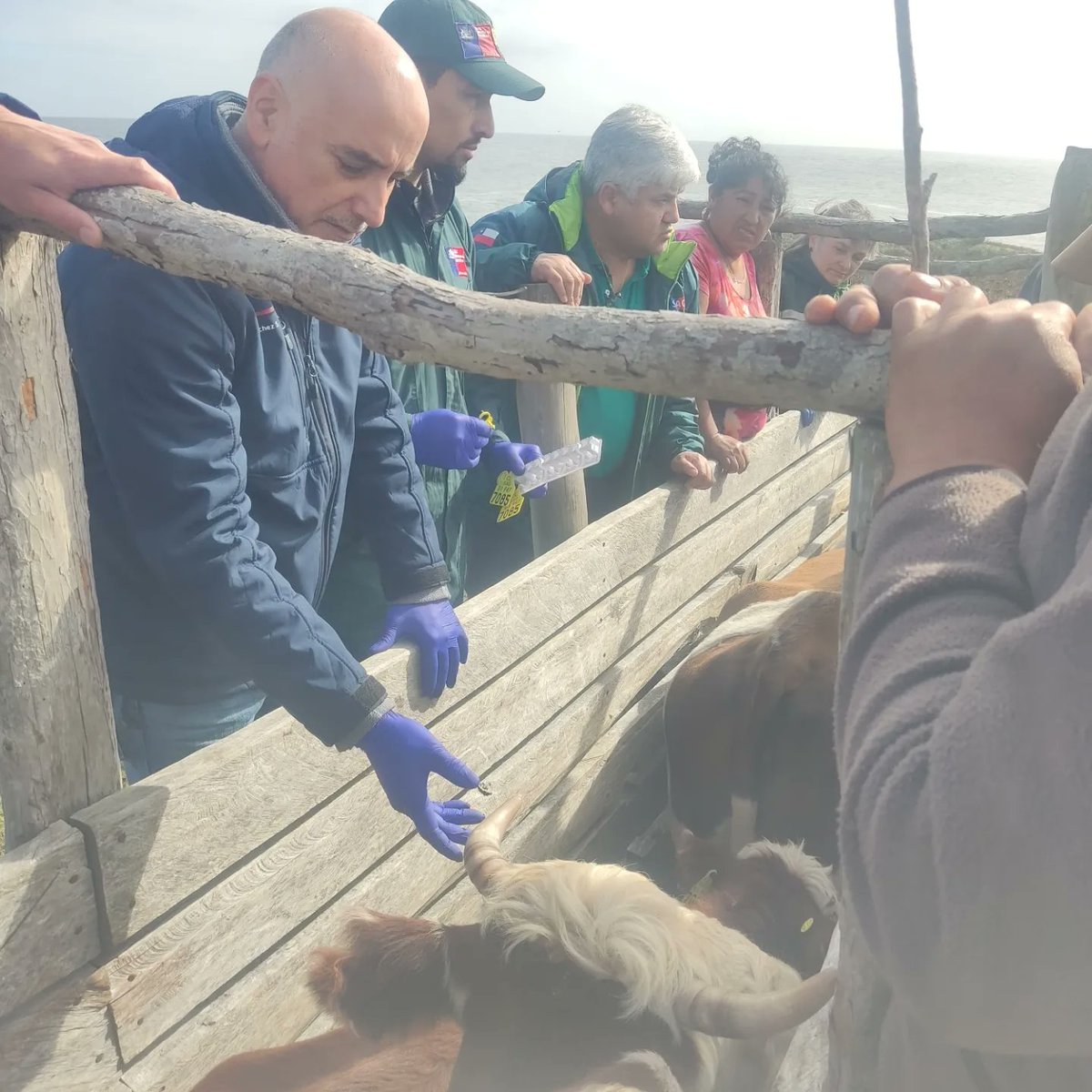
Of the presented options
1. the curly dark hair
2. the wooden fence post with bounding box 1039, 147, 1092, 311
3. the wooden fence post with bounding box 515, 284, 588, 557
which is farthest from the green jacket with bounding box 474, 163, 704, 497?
the wooden fence post with bounding box 1039, 147, 1092, 311

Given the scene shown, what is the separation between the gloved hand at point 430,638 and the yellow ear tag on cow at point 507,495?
0.73 metres

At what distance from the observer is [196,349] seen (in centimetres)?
163

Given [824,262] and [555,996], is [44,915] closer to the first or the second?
[555,996]

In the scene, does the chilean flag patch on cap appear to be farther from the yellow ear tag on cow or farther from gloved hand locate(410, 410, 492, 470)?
the yellow ear tag on cow

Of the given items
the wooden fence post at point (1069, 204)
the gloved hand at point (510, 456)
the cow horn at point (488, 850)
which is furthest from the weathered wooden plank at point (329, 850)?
the wooden fence post at point (1069, 204)

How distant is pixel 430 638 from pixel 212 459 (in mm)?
696

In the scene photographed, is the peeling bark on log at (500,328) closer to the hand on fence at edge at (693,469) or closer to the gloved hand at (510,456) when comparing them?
the gloved hand at (510,456)

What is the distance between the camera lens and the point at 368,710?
181 centimetres

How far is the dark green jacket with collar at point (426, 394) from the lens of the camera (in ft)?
8.23

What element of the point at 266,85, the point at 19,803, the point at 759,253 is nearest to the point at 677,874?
the point at 19,803

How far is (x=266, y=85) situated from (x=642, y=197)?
1.72 meters

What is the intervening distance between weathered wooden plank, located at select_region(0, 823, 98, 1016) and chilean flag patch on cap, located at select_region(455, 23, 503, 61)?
2.46 m

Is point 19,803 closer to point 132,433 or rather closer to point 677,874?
point 132,433

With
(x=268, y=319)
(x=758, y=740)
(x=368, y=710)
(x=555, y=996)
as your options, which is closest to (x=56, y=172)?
Result: (x=268, y=319)
